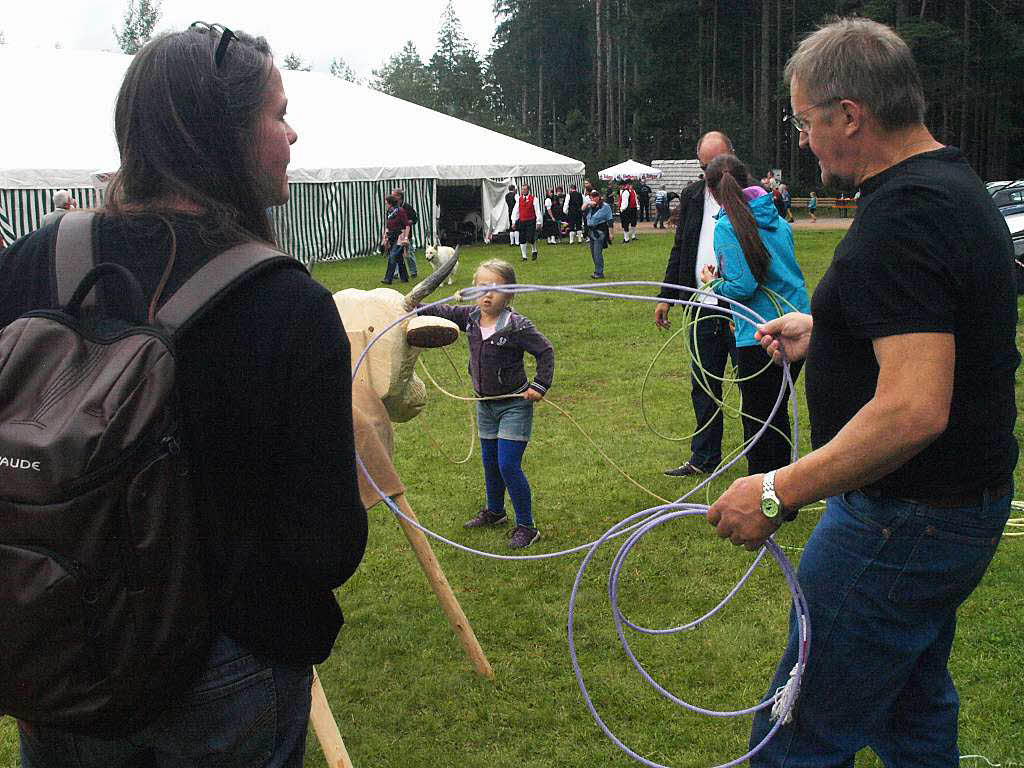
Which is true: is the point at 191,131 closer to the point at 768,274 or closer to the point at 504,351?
the point at 504,351

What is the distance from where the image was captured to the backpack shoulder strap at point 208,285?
1588mm

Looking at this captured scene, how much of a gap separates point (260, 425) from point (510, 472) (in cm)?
396

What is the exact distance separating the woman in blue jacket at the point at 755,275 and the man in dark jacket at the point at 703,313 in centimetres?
36

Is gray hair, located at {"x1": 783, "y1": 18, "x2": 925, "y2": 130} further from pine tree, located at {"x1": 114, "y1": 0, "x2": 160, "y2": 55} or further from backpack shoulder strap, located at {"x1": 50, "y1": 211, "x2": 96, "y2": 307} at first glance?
pine tree, located at {"x1": 114, "y1": 0, "x2": 160, "y2": 55}

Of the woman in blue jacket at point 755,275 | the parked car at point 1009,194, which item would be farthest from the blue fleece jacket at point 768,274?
the parked car at point 1009,194

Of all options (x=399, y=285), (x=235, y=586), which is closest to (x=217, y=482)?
(x=235, y=586)

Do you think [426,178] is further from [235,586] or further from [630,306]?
[235,586]

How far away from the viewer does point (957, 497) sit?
2.23 meters

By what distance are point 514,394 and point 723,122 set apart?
152 ft

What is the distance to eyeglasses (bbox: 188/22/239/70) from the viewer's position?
68.6 inches

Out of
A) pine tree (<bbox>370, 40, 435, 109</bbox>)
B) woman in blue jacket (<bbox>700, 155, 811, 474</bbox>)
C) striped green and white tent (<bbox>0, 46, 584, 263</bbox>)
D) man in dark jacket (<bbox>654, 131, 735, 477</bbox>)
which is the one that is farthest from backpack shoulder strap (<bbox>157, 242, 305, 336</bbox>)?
pine tree (<bbox>370, 40, 435, 109</bbox>)

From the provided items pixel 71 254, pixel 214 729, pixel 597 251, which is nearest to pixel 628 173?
pixel 597 251

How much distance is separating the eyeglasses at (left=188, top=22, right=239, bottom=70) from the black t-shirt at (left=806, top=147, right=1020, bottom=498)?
1303mm

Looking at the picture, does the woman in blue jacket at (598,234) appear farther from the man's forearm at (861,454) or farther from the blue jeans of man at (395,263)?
the man's forearm at (861,454)
